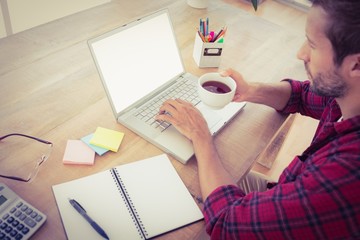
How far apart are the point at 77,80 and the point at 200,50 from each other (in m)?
0.44

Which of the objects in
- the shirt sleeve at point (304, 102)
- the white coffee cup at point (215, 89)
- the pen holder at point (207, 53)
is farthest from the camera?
the pen holder at point (207, 53)

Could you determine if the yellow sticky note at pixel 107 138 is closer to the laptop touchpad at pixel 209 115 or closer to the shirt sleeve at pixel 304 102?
the laptop touchpad at pixel 209 115

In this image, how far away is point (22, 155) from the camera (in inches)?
32.0

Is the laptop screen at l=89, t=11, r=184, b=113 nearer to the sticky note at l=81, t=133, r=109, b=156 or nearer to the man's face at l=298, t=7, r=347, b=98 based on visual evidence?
the sticky note at l=81, t=133, r=109, b=156

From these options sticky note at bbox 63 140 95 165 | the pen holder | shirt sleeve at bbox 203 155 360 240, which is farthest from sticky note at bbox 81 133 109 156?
the pen holder

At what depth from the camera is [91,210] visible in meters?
0.71

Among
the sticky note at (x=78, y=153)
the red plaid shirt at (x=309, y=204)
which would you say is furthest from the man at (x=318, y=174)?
the sticky note at (x=78, y=153)

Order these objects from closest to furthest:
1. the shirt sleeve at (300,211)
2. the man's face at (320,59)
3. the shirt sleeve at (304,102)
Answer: the shirt sleeve at (300,211) → the man's face at (320,59) → the shirt sleeve at (304,102)

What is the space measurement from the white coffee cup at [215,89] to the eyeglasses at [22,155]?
17.1 inches

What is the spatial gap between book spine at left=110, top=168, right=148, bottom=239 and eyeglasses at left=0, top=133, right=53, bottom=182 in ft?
0.61

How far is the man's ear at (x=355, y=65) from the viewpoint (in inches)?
26.7

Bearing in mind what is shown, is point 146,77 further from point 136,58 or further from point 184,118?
point 184,118

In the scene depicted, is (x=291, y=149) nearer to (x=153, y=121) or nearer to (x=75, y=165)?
(x=153, y=121)

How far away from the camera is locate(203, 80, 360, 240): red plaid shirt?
0.60 m
